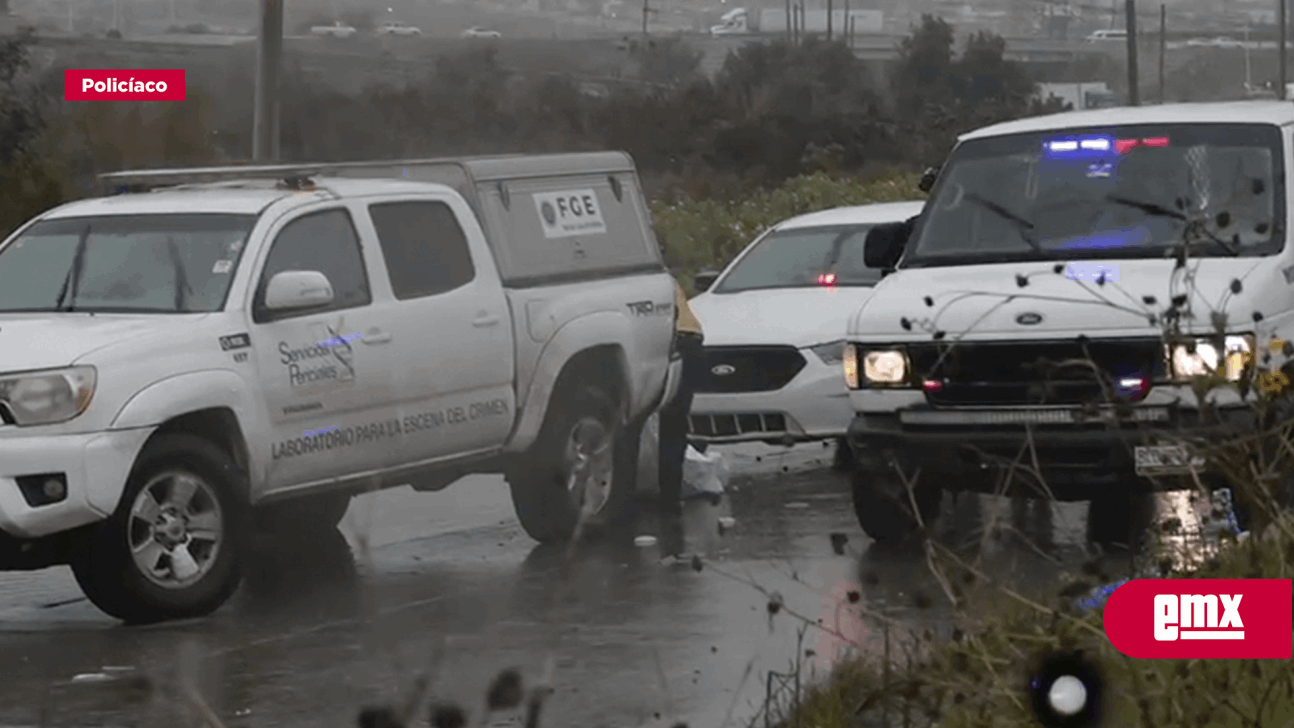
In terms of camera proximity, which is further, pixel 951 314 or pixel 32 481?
pixel 951 314

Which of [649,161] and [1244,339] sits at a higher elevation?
[1244,339]

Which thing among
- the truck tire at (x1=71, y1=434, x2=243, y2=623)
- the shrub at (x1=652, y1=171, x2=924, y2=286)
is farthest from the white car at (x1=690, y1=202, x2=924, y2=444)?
the shrub at (x1=652, y1=171, x2=924, y2=286)

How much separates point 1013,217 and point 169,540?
4210mm

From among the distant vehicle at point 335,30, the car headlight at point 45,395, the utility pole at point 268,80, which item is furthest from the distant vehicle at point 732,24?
the car headlight at point 45,395

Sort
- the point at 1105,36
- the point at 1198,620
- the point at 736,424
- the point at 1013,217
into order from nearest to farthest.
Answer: the point at 1198,620, the point at 1013,217, the point at 736,424, the point at 1105,36

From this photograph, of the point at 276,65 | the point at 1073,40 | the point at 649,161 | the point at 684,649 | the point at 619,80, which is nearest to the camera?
the point at 684,649

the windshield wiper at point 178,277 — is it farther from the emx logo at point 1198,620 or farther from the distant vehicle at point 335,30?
the distant vehicle at point 335,30

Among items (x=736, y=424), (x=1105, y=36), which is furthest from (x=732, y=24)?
(x=736, y=424)

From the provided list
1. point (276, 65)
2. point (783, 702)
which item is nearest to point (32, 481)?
point (783, 702)

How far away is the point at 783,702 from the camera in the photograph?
7.63m

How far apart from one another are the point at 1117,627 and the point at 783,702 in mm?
2957

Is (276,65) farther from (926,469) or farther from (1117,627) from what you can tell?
(1117,627)

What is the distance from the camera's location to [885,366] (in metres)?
11.9

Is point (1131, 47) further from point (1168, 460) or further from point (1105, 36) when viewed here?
point (1168, 460)
